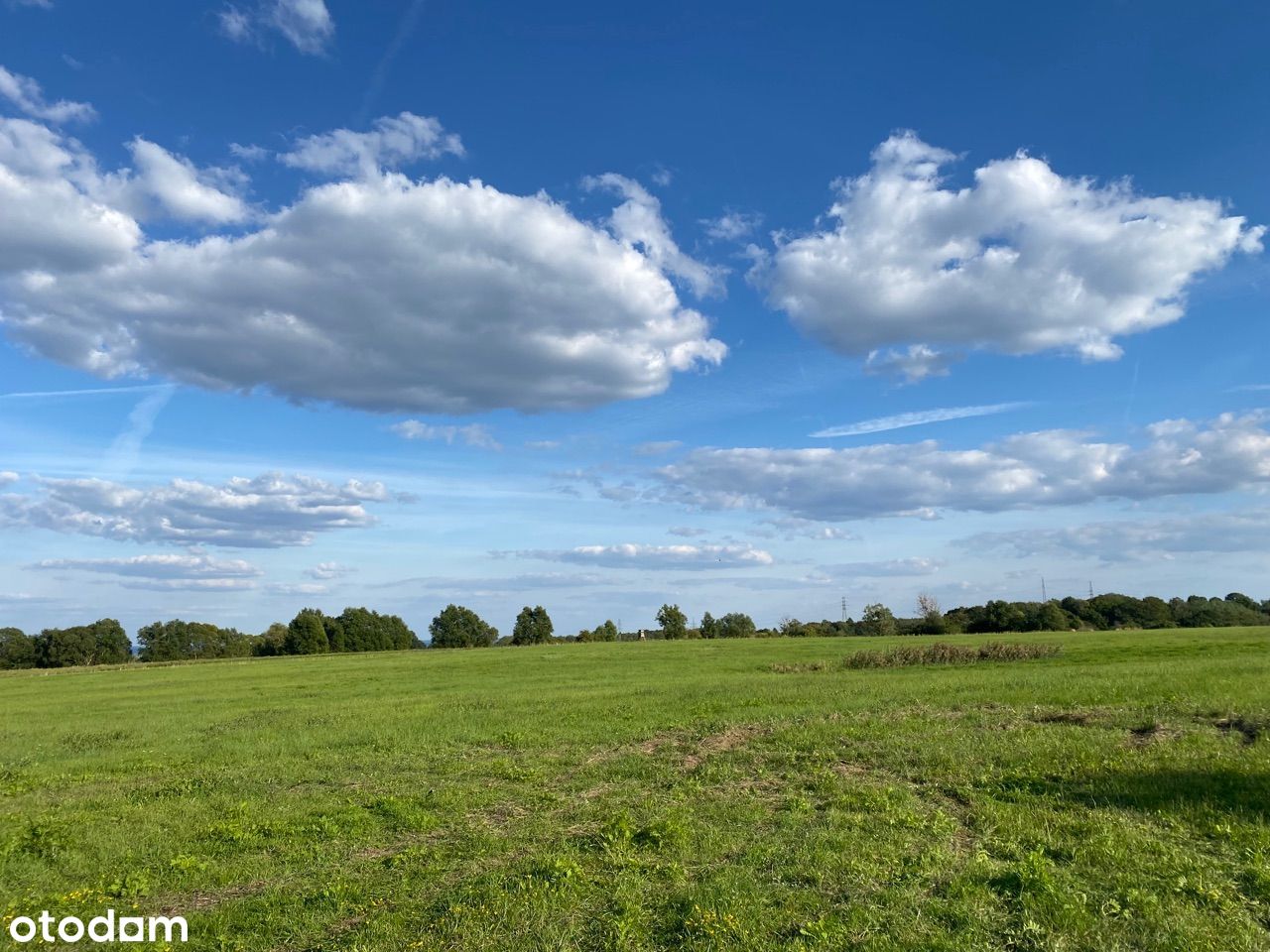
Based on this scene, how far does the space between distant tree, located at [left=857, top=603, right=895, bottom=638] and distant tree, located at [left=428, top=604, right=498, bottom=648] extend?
67.1m

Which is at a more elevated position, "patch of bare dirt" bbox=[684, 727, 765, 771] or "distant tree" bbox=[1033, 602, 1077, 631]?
"distant tree" bbox=[1033, 602, 1077, 631]

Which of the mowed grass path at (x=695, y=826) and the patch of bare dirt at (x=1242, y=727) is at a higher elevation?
the patch of bare dirt at (x=1242, y=727)

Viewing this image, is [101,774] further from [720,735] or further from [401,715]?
[720,735]

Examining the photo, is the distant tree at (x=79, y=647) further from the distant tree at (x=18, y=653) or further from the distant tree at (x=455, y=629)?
the distant tree at (x=455, y=629)

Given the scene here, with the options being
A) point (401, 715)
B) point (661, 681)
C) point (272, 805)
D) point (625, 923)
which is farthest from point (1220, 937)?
point (661, 681)

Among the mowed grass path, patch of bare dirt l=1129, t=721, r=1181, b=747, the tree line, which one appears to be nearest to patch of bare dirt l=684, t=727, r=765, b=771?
the mowed grass path

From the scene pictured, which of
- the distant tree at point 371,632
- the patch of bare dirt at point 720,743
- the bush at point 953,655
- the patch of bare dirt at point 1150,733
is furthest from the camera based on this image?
the distant tree at point 371,632

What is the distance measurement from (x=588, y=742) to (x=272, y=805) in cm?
778

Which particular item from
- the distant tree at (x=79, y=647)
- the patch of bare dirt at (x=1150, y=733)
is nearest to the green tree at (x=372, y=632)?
the distant tree at (x=79, y=647)

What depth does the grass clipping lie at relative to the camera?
146ft

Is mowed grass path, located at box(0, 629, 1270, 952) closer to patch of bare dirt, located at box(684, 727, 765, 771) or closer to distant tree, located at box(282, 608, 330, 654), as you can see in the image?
patch of bare dirt, located at box(684, 727, 765, 771)

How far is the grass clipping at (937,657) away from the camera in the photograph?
4453cm

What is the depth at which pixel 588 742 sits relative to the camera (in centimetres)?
2028

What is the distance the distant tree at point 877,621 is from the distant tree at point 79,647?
11006 cm
